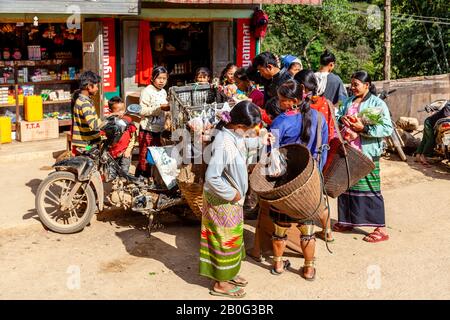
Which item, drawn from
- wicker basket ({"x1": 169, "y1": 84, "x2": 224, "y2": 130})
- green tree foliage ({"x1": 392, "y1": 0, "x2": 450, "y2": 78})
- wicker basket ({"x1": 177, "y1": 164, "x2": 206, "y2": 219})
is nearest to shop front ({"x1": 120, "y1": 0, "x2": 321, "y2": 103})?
wicker basket ({"x1": 169, "y1": 84, "x2": 224, "y2": 130})

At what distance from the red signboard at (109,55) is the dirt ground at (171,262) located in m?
3.48

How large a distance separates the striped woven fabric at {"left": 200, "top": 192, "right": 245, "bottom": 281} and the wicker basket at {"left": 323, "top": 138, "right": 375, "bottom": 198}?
1.49m

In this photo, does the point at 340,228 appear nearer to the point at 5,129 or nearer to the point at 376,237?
the point at 376,237

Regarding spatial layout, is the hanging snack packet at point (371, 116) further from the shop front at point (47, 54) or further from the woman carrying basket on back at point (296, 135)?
the shop front at point (47, 54)

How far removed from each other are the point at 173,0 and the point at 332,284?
5.87 meters

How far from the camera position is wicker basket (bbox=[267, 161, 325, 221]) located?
5328 mm

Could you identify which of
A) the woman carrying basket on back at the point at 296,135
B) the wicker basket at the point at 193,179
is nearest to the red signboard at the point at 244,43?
the wicker basket at the point at 193,179

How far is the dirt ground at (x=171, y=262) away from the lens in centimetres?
555

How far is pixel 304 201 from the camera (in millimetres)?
5387

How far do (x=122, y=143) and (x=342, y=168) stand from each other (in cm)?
262

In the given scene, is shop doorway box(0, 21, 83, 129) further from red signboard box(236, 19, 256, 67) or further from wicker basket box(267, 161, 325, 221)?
wicker basket box(267, 161, 325, 221)

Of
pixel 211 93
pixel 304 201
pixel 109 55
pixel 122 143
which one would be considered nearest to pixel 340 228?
pixel 304 201

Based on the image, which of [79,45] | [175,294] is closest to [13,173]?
[79,45]

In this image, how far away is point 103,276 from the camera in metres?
5.81
